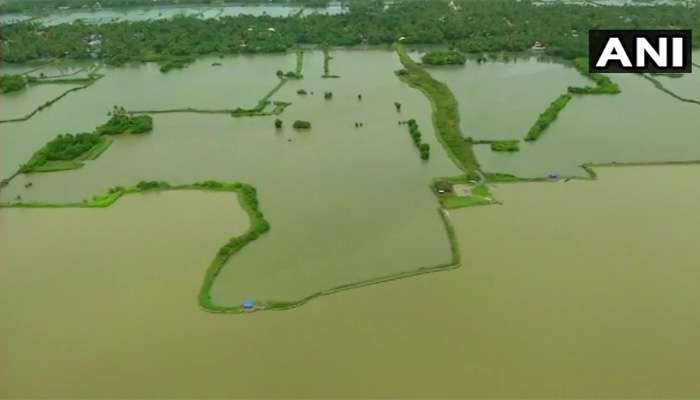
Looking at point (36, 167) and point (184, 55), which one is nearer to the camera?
point (36, 167)

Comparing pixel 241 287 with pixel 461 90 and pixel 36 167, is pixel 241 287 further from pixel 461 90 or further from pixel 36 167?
pixel 461 90

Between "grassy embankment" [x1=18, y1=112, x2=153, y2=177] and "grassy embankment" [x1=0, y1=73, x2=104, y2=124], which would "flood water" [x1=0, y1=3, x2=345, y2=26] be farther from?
"grassy embankment" [x1=18, y1=112, x2=153, y2=177]

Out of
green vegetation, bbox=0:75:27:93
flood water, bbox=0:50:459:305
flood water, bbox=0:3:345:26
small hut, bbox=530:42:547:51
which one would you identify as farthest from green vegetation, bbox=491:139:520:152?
flood water, bbox=0:3:345:26

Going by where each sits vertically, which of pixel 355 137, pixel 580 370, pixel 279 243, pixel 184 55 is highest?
pixel 184 55

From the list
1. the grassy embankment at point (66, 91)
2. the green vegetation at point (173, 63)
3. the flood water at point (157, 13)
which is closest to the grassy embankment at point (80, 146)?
the grassy embankment at point (66, 91)

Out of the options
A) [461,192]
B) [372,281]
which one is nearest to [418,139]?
[461,192]

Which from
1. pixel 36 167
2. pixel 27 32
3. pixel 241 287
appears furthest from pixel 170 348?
pixel 27 32
